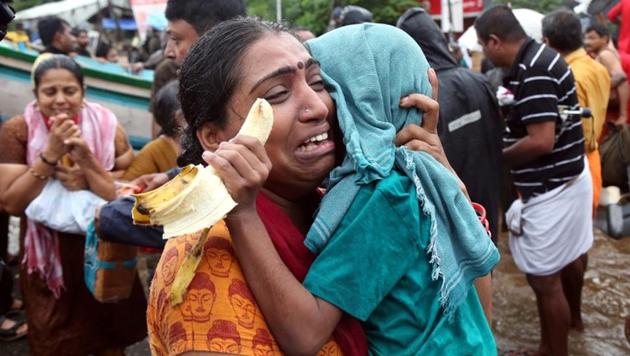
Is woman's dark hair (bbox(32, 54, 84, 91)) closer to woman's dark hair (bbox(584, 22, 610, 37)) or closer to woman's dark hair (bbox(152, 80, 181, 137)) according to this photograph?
woman's dark hair (bbox(152, 80, 181, 137))

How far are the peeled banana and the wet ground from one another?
3.69 m

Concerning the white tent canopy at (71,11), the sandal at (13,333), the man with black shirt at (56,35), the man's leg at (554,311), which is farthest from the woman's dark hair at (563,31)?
the white tent canopy at (71,11)

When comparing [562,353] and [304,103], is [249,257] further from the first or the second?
[562,353]

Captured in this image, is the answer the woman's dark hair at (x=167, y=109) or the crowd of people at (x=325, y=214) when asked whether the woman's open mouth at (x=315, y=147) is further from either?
the woman's dark hair at (x=167, y=109)

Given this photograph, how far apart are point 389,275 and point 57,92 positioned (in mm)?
2682

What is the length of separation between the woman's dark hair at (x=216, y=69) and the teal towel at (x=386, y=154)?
185 millimetres

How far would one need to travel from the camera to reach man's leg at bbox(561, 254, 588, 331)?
4.55m

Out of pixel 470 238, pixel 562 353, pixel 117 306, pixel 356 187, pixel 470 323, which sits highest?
pixel 356 187

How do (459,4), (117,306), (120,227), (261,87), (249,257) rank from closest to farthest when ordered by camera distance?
(249,257), (261,87), (120,227), (117,306), (459,4)

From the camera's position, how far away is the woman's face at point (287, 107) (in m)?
1.35

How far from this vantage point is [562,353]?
4.11 m

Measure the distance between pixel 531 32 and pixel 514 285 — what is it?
211cm

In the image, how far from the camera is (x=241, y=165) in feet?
3.81

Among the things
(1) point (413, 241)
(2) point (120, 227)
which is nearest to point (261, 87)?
(1) point (413, 241)
